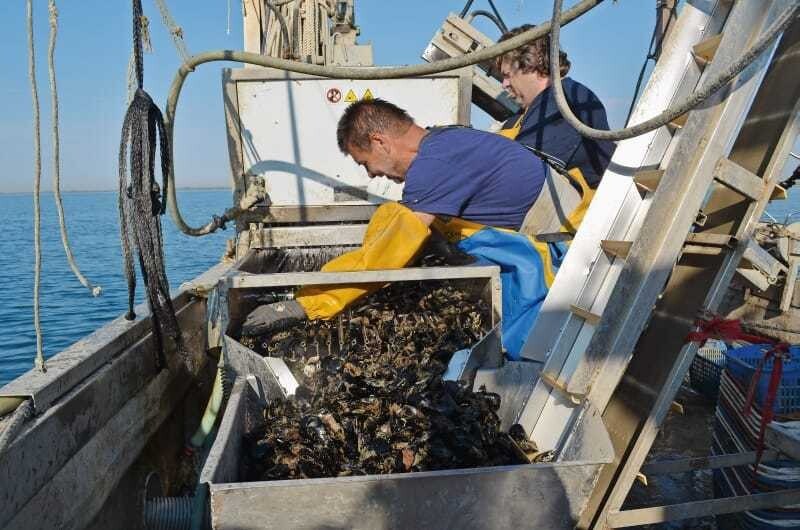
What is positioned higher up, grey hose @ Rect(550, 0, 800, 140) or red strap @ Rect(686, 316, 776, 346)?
grey hose @ Rect(550, 0, 800, 140)

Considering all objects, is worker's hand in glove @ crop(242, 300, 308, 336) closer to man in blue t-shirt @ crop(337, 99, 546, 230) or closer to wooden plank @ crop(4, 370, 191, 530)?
wooden plank @ crop(4, 370, 191, 530)

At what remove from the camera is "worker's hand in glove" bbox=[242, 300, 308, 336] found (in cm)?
361

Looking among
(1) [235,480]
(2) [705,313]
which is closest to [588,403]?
(2) [705,313]

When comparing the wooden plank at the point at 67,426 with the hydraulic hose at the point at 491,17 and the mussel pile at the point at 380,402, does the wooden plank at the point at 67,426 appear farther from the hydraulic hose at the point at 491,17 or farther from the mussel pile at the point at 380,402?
the hydraulic hose at the point at 491,17

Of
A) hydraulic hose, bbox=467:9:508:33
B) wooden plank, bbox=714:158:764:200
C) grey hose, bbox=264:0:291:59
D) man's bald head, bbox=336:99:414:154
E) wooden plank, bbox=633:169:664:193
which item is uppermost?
hydraulic hose, bbox=467:9:508:33

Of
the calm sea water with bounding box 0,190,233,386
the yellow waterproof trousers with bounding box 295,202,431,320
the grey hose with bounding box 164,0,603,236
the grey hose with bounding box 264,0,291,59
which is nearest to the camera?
the grey hose with bounding box 164,0,603,236

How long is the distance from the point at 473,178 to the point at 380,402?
1.68m

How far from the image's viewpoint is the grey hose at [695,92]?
178 cm

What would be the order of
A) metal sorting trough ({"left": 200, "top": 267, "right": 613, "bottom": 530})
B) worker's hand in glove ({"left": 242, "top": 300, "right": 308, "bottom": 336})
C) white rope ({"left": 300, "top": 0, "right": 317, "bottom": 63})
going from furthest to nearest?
white rope ({"left": 300, "top": 0, "right": 317, "bottom": 63}) → worker's hand in glove ({"left": 242, "top": 300, "right": 308, "bottom": 336}) → metal sorting trough ({"left": 200, "top": 267, "right": 613, "bottom": 530})

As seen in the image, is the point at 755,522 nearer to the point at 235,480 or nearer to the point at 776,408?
the point at 776,408

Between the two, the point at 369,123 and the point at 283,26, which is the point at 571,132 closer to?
the point at 369,123

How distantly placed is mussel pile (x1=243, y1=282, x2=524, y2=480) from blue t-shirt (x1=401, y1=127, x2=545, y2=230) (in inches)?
26.6

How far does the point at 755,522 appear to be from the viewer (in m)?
3.52

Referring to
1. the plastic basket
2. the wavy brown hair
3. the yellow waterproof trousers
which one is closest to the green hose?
the yellow waterproof trousers
